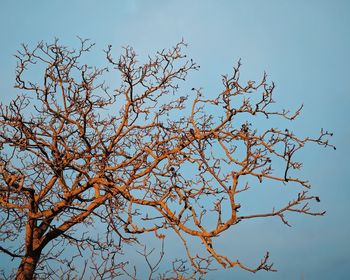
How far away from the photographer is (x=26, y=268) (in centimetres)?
675

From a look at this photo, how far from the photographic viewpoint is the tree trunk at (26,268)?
6652mm

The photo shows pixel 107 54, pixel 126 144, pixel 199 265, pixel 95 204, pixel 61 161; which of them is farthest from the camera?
pixel 126 144

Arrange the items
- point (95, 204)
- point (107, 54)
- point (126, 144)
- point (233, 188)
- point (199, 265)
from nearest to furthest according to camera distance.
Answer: point (233, 188), point (199, 265), point (95, 204), point (107, 54), point (126, 144)

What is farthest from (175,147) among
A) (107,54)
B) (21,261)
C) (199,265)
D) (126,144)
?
(21,261)

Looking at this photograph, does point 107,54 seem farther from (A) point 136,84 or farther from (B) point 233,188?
(B) point 233,188

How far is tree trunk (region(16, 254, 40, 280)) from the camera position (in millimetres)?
6652

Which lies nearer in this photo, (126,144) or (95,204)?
(95,204)

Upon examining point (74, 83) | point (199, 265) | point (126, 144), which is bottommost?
point (199, 265)

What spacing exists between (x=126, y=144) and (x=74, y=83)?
1.62 metres

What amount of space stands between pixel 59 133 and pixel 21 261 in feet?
8.36

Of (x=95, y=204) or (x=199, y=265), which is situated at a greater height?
(x=95, y=204)

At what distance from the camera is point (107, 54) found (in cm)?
758

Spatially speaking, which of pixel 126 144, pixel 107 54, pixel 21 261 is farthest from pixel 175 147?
pixel 21 261

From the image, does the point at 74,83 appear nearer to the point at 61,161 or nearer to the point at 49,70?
the point at 49,70
